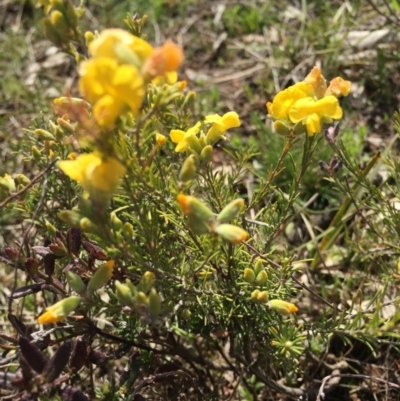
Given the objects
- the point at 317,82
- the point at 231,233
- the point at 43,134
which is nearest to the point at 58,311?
the point at 231,233

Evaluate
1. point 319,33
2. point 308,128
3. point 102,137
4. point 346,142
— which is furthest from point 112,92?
point 319,33

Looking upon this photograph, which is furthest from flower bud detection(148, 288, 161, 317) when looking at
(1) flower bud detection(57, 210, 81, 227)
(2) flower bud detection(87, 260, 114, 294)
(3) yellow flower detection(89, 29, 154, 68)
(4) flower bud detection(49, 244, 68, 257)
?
(3) yellow flower detection(89, 29, 154, 68)

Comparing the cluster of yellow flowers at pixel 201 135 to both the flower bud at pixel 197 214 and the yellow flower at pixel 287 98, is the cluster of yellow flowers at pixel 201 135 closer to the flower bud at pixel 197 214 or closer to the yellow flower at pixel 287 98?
the yellow flower at pixel 287 98

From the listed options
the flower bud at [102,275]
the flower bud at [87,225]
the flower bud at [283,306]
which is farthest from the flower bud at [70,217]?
the flower bud at [283,306]

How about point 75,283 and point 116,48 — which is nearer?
point 116,48

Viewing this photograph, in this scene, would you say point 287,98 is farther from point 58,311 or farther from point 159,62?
point 58,311
